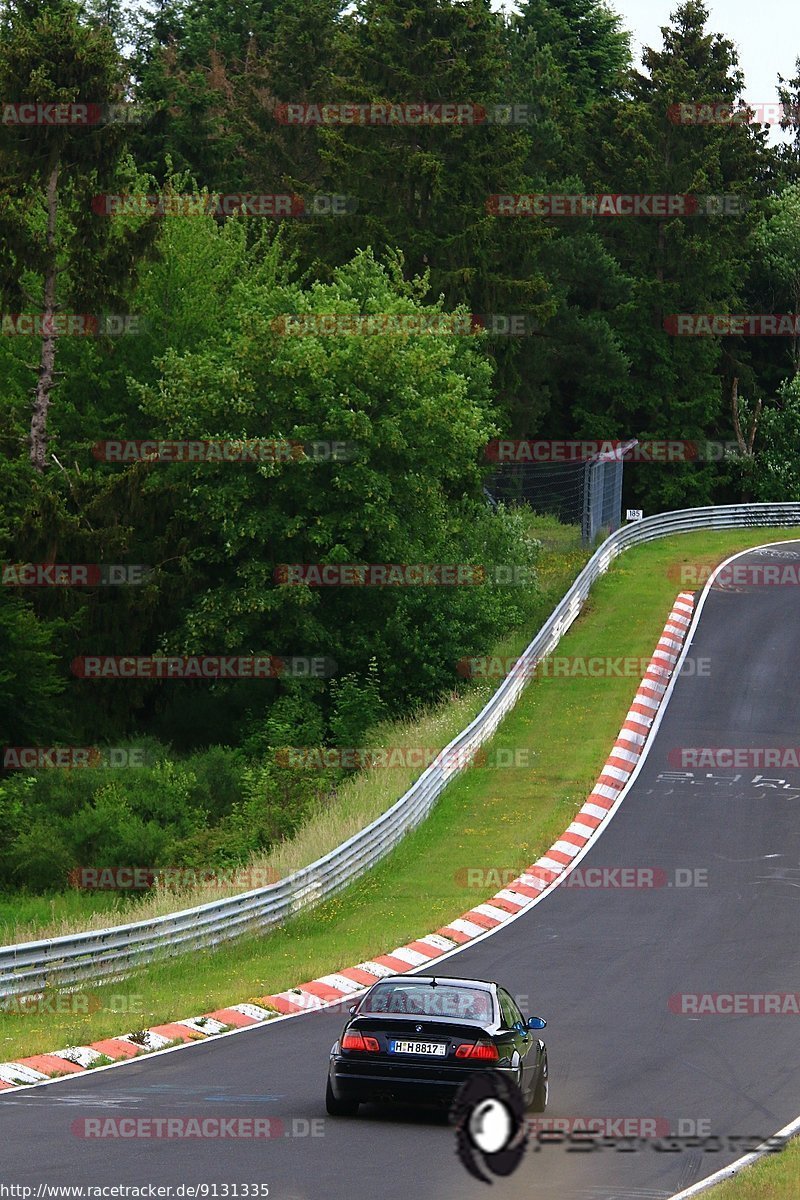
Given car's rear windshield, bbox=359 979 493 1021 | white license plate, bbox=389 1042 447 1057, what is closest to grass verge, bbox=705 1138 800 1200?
white license plate, bbox=389 1042 447 1057

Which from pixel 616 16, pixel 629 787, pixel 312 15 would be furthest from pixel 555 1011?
pixel 616 16

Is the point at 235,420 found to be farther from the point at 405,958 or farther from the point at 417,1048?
the point at 417,1048

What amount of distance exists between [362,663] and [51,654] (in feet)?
24.7

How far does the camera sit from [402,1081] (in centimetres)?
1405

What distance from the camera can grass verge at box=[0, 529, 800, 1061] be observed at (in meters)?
19.8

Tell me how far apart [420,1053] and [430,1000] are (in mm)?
714

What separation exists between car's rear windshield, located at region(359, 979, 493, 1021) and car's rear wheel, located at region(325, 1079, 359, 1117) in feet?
2.43

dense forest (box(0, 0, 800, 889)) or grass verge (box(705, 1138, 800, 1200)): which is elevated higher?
dense forest (box(0, 0, 800, 889))

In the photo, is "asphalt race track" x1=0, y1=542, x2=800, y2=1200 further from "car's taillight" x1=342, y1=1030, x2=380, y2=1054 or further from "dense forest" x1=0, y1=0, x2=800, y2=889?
"dense forest" x1=0, y1=0, x2=800, y2=889

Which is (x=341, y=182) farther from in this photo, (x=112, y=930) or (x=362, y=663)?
(x=112, y=930)

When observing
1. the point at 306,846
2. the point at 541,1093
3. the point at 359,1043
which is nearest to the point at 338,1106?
the point at 359,1043

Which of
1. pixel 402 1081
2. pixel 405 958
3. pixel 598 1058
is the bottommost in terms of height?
pixel 405 958

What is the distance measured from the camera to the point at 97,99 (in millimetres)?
44906

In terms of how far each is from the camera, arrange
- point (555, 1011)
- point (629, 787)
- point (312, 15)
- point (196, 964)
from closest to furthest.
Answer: point (555, 1011)
point (196, 964)
point (629, 787)
point (312, 15)
